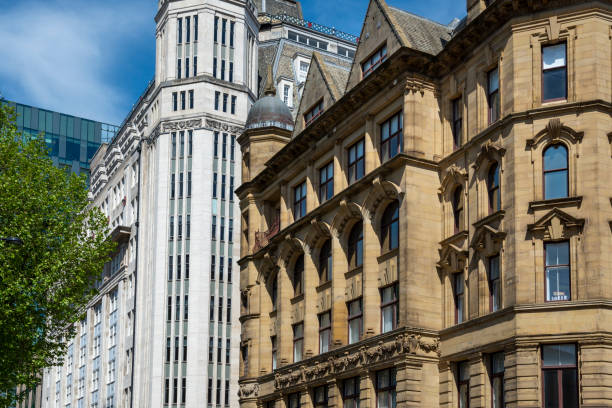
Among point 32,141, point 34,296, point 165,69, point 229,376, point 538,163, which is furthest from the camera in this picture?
point 165,69

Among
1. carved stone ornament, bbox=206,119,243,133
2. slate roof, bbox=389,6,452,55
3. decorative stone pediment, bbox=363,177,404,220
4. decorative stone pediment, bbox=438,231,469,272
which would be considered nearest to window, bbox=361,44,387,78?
slate roof, bbox=389,6,452,55

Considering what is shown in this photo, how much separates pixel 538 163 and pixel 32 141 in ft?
87.7

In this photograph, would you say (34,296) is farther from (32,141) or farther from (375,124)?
(375,124)

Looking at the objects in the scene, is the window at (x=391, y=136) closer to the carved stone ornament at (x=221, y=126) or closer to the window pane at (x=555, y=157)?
the window pane at (x=555, y=157)

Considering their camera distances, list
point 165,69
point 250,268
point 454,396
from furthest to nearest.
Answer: point 165,69
point 250,268
point 454,396

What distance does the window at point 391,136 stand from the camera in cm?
4516

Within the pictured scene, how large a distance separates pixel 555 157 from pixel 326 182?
660 inches

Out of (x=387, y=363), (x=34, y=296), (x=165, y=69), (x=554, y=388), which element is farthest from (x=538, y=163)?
(x=165, y=69)

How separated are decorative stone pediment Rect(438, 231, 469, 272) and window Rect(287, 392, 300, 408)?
1311 centimetres

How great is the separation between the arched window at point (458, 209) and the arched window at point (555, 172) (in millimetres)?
5117

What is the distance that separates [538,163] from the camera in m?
37.3

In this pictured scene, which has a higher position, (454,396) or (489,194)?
(489,194)

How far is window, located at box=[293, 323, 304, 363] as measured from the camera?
172ft

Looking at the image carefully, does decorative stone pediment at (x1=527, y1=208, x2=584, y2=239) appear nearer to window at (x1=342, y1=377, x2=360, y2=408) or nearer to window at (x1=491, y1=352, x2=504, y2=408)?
window at (x1=491, y1=352, x2=504, y2=408)
